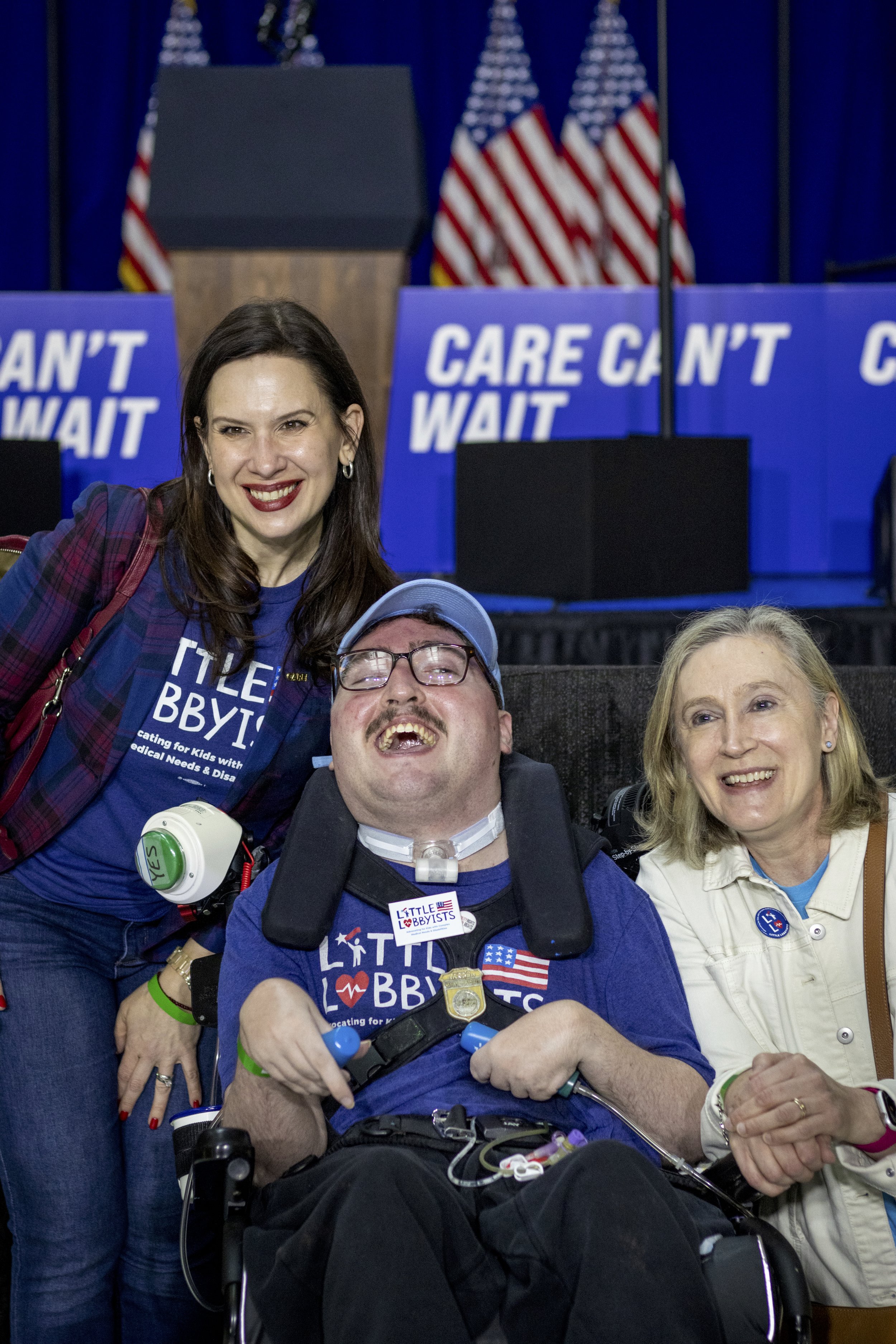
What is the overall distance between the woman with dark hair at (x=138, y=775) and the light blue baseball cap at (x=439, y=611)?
0.11 meters

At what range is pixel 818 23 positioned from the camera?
744 centimetres

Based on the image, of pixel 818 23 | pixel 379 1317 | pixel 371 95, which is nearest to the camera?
pixel 379 1317

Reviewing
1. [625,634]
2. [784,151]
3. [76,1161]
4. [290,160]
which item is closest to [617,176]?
[784,151]

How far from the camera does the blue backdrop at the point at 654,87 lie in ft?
24.5

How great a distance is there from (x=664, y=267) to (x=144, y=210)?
4.14m

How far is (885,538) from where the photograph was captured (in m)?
4.43

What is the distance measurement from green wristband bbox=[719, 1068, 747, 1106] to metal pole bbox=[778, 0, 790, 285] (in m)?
6.49

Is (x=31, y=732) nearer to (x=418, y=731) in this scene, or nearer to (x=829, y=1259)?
(x=418, y=731)

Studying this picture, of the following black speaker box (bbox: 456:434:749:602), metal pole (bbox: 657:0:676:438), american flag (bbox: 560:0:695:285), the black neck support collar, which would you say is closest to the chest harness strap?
the black neck support collar

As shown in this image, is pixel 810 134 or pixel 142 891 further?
pixel 810 134

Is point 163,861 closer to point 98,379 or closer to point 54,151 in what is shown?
point 98,379

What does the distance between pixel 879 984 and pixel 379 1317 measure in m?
1.01

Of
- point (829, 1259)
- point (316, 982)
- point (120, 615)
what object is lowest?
point (829, 1259)

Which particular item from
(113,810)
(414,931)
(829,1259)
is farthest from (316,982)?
(829,1259)
